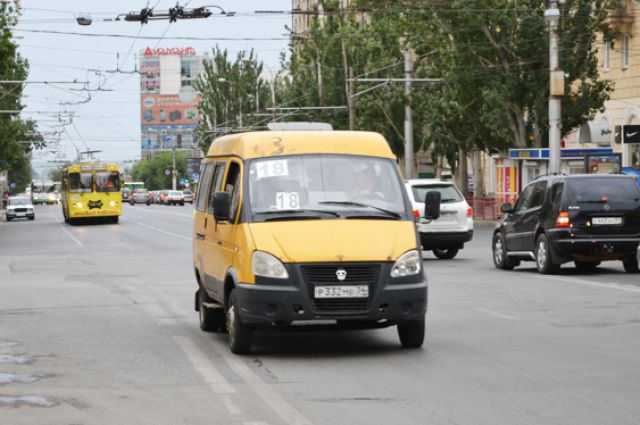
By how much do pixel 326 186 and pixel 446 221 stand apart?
52.4 ft

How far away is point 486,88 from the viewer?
174 feet

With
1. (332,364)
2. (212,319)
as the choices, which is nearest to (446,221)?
(212,319)

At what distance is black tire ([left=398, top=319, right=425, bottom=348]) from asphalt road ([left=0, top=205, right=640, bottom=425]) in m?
0.11

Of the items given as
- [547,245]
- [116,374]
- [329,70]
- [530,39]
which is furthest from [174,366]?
[329,70]

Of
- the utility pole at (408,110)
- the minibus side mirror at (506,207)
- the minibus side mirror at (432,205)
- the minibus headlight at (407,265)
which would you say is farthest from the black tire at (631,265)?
the utility pole at (408,110)

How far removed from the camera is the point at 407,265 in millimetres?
11781

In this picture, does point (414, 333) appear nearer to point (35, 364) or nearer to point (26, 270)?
point (35, 364)

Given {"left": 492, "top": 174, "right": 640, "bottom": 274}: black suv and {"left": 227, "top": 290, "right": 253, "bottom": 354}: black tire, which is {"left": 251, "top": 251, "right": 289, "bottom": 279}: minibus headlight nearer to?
{"left": 227, "top": 290, "right": 253, "bottom": 354}: black tire

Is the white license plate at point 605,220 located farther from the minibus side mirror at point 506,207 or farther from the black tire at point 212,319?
the black tire at point 212,319

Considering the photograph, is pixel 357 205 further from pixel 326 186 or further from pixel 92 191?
pixel 92 191

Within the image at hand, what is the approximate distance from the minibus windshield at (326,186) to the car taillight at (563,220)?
946 cm

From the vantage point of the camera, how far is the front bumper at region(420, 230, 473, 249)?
90.9ft

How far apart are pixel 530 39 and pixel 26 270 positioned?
95.6ft

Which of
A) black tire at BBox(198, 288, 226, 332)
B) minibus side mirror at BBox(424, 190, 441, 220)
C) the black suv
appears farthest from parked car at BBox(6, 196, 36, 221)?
minibus side mirror at BBox(424, 190, 441, 220)
